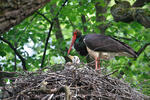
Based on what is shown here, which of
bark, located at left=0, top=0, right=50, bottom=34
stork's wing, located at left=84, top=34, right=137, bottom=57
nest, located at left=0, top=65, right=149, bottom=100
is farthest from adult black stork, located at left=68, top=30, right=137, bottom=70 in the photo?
bark, located at left=0, top=0, right=50, bottom=34

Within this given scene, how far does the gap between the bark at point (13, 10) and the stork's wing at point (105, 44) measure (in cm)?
267

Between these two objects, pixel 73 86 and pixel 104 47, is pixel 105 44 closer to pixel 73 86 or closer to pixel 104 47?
pixel 104 47

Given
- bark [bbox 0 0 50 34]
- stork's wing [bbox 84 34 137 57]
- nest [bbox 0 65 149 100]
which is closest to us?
bark [bbox 0 0 50 34]

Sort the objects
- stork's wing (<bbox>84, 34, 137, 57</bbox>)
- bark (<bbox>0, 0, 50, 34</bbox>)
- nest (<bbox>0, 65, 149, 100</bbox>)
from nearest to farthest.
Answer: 1. bark (<bbox>0, 0, 50, 34</bbox>)
2. nest (<bbox>0, 65, 149, 100</bbox>)
3. stork's wing (<bbox>84, 34, 137, 57</bbox>)

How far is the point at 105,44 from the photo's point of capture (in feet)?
14.5

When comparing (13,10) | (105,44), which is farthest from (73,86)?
(105,44)

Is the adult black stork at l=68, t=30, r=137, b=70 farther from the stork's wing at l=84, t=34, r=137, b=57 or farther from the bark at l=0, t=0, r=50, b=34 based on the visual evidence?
the bark at l=0, t=0, r=50, b=34

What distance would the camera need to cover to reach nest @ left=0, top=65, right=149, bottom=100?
214cm

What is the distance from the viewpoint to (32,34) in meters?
4.46

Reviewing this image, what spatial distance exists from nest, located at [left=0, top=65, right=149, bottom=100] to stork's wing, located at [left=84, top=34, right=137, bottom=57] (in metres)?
1.49

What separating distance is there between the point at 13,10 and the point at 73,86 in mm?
1137

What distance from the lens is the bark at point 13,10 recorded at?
161 cm

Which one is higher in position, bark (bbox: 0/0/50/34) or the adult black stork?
bark (bbox: 0/0/50/34)

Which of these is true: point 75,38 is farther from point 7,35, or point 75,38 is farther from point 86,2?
point 7,35
